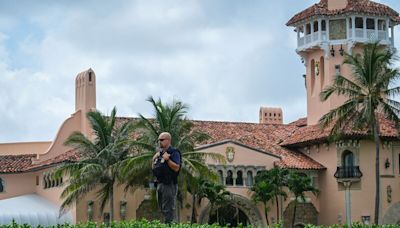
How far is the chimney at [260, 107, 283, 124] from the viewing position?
73375mm

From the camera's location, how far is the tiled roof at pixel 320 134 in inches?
2331

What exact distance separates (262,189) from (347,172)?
249 inches

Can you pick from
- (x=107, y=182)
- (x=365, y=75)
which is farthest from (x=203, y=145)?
(x=365, y=75)

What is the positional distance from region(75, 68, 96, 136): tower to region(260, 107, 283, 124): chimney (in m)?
17.5

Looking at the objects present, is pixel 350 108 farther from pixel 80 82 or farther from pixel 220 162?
pixel 80 82

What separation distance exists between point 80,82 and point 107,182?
32.2 ft

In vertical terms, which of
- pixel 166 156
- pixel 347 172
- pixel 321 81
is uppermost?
pixel 321 81

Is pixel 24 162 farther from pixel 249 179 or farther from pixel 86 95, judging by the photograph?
pixel 249 179

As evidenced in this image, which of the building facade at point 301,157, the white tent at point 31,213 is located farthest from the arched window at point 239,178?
the white tent at point 31,213

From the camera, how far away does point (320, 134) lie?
201 feet

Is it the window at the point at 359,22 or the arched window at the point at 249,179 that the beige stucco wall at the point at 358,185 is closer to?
the arched window at the point at 249,179

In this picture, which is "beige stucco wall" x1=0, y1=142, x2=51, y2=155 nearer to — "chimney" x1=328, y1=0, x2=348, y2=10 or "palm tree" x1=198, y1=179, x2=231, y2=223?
"palm tree" x1=198, y1=179, x2=231, y2=223

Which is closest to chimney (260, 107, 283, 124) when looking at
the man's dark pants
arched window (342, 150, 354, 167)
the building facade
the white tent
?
the building facade

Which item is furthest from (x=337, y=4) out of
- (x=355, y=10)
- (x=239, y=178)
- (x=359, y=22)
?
(x=239, y=178)
